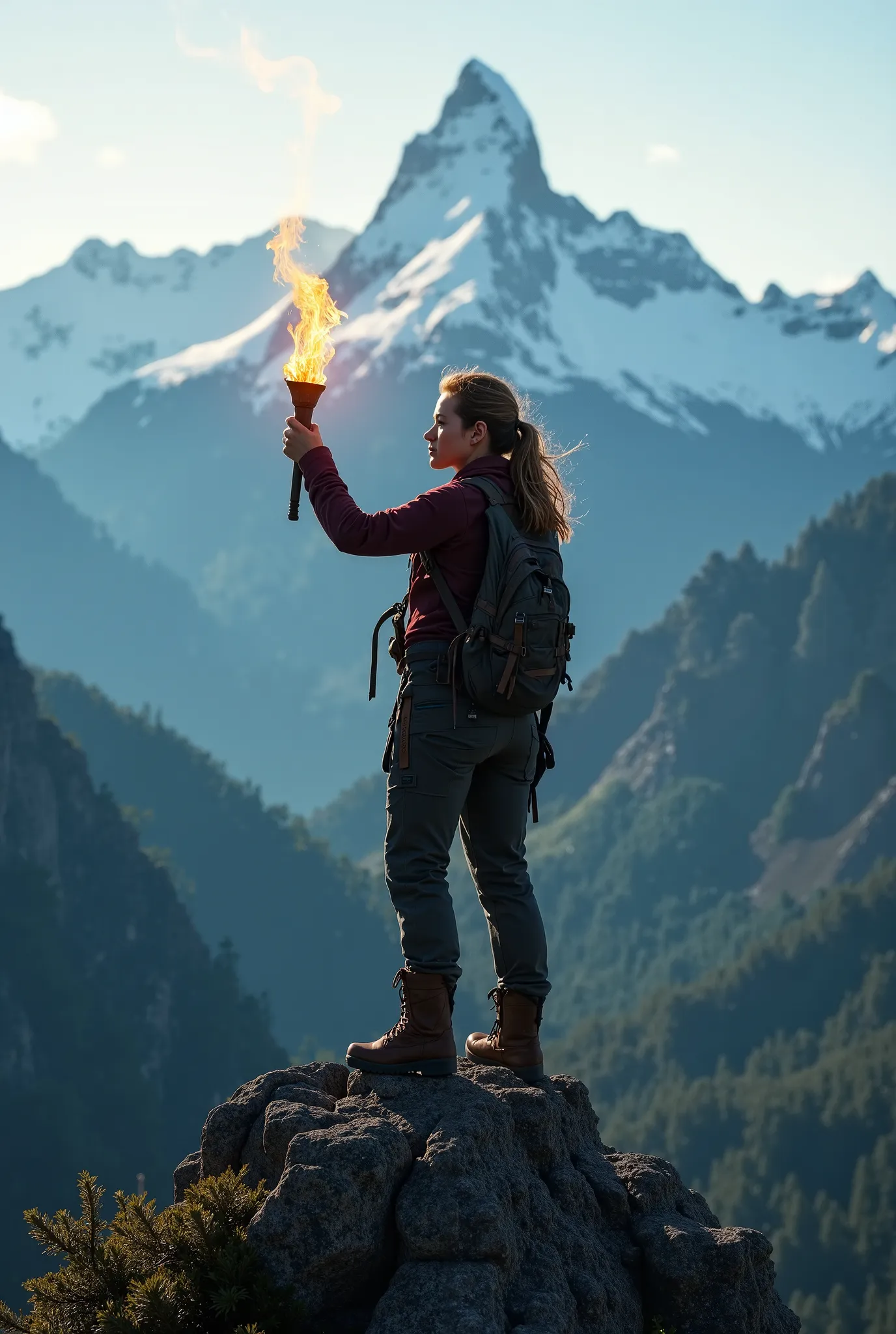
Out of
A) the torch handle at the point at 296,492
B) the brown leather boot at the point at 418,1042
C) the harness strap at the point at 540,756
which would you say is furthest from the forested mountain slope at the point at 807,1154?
the torch handle at the point at 296,492

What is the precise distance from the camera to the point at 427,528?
360 inches

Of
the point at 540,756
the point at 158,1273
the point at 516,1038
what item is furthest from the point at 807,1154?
the point at 158,1273

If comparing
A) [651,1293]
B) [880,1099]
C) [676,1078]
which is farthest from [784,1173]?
[651,1293]

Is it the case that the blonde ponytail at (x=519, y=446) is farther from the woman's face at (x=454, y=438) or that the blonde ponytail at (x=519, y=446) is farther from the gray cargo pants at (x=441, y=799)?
the gray cargo pants at (x=441, y=799)

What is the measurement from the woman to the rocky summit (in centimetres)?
51

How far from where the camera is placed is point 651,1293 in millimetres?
9406

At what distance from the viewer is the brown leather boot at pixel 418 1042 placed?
9508 mm

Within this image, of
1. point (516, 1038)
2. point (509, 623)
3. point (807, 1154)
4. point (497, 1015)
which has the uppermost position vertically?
point (807, 1154)

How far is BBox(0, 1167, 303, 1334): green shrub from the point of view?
771 cm

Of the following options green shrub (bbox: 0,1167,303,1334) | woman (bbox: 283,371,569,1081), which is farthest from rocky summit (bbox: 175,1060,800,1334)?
woman (bbox: 283,371,569,1081)

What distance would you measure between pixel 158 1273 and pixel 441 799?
2.91m

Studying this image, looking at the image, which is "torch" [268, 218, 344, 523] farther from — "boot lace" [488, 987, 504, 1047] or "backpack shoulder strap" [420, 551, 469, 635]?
"boot lace" [488, 987, 504, 1047]

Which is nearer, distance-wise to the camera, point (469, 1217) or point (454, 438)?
point (469, 1217)

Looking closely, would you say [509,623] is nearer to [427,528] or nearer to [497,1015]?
[427,528]
